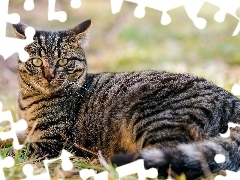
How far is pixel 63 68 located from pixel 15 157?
100cm

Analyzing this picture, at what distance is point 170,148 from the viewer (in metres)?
3.68

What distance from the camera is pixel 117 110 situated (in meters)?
4.66

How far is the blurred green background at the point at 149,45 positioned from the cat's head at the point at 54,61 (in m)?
1.87

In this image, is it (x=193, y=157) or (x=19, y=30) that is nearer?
(x=193, y=157)

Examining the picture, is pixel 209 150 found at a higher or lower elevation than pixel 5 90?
higher

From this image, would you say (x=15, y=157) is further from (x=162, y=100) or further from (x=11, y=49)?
(x=162, y=100)

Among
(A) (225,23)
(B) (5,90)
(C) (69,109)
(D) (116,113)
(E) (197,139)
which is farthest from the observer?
(A) (225,23)

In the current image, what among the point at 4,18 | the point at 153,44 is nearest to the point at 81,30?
the point at 4,18

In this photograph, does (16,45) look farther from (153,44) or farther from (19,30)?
(153,44)

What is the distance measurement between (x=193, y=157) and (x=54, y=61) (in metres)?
1.69

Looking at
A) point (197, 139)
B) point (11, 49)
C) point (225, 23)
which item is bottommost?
point (225, 23)

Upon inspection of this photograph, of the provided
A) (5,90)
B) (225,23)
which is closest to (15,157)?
(5,90)

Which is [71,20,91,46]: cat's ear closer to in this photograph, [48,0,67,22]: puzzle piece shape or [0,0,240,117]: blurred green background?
[48,0,67,22]: puzzle piece shape

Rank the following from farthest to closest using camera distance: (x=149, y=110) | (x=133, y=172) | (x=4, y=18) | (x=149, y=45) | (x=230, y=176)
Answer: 1. (x=149, y=45)
2. (x=4, y=18)
3. (x=149, y=110)
4. (x=230, y=176)
5. (x=133, y=172)
